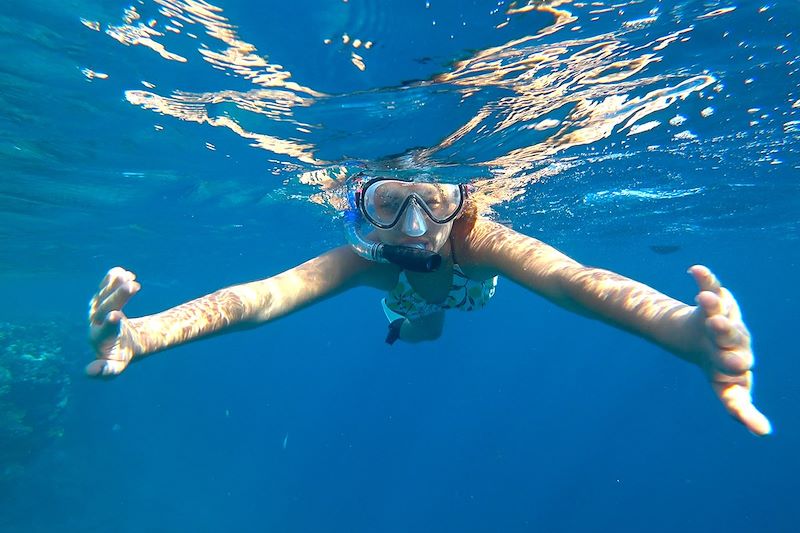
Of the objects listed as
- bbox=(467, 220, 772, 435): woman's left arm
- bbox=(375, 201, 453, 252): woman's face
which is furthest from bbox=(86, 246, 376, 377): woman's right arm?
bbox=(467, 220, 772, 435): woman's left arm

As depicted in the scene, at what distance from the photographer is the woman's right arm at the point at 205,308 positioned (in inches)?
126

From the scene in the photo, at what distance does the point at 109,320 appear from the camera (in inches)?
124

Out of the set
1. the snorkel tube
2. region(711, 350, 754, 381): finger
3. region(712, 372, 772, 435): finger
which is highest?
region(711, 350, 754, 381): finger

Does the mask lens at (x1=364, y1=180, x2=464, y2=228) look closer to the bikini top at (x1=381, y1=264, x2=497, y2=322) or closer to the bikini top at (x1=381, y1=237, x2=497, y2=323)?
the bikini top at (x1=381, y1=237, x2=497, y2=323)

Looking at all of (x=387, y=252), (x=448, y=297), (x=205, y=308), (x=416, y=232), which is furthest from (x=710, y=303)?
(x=448, y=297)

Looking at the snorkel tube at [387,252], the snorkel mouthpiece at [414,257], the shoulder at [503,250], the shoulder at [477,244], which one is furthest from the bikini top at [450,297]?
the snorkel mouthpiece at [414,257]

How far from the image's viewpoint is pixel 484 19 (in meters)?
6.00

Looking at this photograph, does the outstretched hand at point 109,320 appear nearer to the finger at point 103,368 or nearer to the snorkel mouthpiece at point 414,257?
the finger at point 103,368

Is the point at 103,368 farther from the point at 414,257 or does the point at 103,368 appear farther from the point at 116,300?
the point at 414,257

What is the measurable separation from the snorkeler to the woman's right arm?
0.03 feet

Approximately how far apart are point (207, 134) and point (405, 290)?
22.7 feet

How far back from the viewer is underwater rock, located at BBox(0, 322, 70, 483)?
20828 mm

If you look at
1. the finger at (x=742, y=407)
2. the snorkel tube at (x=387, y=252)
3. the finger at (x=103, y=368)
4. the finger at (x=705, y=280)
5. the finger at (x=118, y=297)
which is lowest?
the finger at (x=103, y=368)

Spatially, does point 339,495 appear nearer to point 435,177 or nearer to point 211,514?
point 211,514
